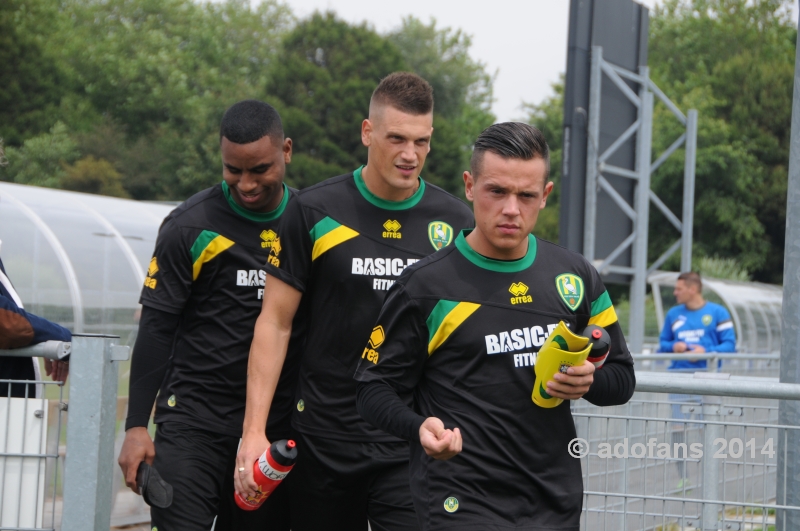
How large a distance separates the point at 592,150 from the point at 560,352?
646cm

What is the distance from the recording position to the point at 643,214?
9.91m

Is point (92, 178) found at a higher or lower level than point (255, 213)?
higher

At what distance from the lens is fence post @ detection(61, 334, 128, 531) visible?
356 cm

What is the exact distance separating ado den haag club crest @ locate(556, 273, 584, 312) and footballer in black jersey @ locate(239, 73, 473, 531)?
2.67 ft

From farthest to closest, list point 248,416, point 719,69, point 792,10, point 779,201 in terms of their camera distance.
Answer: point 792,10, point 719,69, point 779,201, point 248,416

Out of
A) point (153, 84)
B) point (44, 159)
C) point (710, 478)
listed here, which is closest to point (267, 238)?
point (710, 478)

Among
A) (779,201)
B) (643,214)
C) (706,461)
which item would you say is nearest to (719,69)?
(779,201)

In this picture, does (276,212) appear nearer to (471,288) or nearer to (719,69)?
(471,288)

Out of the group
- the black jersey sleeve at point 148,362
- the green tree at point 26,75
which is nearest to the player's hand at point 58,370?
the black jersey sleeve at point 148,362

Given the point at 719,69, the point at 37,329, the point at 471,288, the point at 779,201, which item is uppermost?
the point at 719,69

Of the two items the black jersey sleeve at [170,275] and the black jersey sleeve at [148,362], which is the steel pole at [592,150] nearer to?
the black jersey sleeve at [170,275]

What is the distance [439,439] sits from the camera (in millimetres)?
2699

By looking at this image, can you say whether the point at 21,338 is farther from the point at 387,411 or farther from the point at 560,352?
the point at 560,352

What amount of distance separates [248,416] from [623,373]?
1.36 meters
